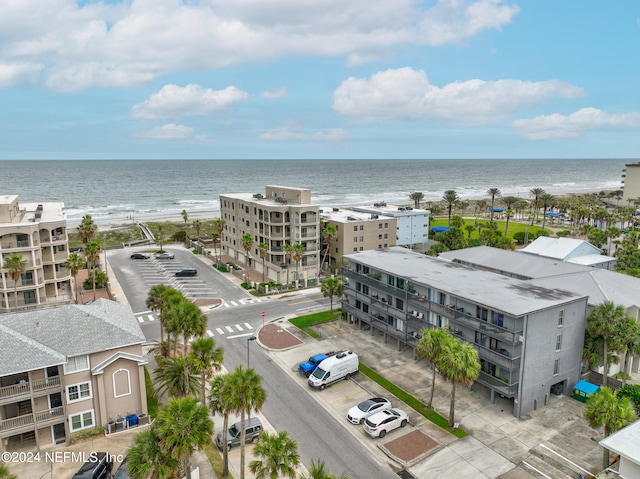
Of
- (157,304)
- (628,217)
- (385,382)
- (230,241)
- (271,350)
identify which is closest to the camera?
(385,382)

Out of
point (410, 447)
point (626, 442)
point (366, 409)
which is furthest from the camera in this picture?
point (366, 409)

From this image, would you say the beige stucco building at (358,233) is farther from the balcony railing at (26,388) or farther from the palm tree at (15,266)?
the balcony railing at (26,388)

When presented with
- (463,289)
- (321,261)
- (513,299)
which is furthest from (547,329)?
(321,261)

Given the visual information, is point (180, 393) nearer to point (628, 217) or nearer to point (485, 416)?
point (485, 416)

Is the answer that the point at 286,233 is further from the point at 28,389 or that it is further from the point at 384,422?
the point at 28,389

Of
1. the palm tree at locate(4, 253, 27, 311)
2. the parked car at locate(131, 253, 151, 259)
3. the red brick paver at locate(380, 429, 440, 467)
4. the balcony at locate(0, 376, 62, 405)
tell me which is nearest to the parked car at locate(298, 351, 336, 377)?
the red brick paver at locate(380, 429, 440, 467)

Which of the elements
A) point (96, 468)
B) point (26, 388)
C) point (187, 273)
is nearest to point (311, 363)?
point (96, 468)
